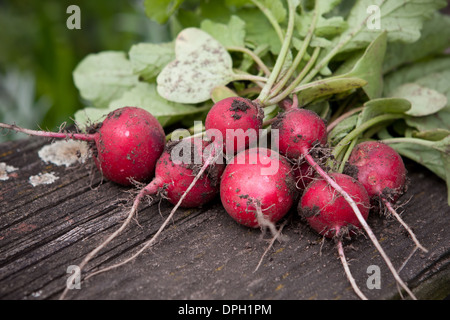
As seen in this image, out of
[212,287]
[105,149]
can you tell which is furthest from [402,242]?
[105,149]

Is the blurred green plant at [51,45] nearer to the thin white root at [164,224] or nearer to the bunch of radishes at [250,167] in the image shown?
the bunch of radishes at [250,167]

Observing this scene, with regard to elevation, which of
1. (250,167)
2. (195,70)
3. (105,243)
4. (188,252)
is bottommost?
(188,252)

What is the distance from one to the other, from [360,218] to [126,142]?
2.77 feet

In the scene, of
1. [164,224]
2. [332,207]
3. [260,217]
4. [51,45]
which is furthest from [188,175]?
[51,45]

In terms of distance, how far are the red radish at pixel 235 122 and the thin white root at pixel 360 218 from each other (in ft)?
0.71

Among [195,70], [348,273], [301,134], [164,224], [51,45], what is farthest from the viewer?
[51,45]

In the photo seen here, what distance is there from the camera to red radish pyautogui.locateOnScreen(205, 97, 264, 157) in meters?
1.50

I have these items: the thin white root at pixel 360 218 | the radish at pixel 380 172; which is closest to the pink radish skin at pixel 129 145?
the thin white root at pixel 360 218

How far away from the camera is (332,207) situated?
138cm

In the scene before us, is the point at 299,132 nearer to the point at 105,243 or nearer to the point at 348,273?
the point at 348,273

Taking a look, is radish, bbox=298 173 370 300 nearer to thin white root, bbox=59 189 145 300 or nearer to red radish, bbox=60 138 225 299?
red radish, bbox=60 138 225 299

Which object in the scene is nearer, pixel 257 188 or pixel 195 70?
pixel 257 188

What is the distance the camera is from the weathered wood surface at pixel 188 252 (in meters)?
1.25

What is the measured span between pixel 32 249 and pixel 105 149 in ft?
1.38
